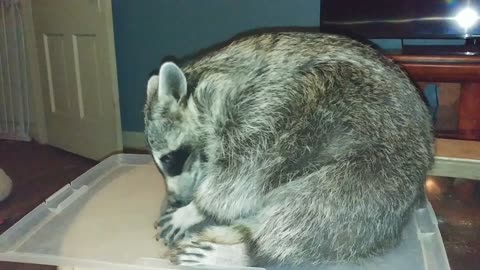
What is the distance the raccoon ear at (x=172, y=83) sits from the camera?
0.87 meters

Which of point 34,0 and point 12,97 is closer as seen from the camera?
point 34,0

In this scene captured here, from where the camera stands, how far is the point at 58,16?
8.36 ft

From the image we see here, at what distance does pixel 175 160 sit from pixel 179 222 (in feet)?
0.40

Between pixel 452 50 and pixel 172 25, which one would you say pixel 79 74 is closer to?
pixel 172 25

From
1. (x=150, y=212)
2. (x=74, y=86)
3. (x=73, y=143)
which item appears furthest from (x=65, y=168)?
(x=150, y=212)

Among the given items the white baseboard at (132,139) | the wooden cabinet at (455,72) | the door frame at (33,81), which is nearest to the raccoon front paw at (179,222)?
the wooden cabinet at (455,72)

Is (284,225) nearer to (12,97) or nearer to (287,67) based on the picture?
(287,67)

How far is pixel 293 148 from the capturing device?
2.85ft

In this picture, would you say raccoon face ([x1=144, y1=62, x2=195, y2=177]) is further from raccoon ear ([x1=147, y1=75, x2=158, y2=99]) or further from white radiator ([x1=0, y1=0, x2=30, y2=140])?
white radiator ([x1=0, y1=0, x2=30, y2=140])

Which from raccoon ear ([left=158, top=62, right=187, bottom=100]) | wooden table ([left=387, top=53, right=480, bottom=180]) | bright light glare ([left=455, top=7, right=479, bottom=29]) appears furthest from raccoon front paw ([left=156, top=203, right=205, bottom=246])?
bright light glare ([left=455, top=7, right=479, bottom=29])

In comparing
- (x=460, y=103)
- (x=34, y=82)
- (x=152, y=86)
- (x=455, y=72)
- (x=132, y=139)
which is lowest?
(x=132, y=139)

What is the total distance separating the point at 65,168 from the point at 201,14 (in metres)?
0.95

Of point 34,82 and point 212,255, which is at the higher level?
point 212,255

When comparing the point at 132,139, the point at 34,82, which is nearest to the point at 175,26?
the point at 132,139
